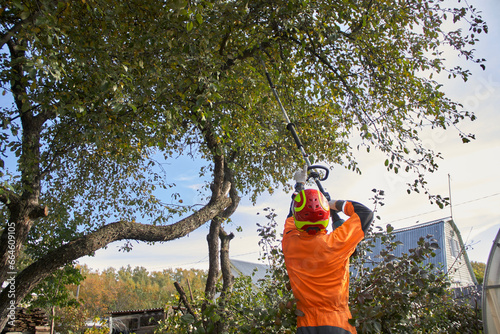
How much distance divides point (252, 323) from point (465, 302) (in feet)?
14.1

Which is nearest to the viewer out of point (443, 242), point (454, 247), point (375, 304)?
point (375, 304)

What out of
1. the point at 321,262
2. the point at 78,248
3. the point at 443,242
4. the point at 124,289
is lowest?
the point at 124,289

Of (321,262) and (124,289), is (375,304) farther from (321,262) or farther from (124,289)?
(124,289)

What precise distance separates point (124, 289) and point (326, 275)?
210 feet

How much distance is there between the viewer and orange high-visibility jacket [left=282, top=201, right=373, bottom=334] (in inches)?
125

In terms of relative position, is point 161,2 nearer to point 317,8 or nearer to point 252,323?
point 317,8

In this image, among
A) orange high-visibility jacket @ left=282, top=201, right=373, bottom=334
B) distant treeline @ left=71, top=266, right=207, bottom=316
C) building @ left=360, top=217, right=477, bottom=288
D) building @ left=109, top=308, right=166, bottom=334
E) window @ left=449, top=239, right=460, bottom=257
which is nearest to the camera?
orange high-visibility jacket @ left=282, top=201, right=373, bottom=334

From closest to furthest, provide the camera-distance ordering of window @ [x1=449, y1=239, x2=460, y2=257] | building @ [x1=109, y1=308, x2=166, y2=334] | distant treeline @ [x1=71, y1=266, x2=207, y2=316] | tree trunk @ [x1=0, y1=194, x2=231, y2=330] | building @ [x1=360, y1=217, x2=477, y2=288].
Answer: tree trunk @ [x1=0, y1=194, x2=231, y2=330] → building @ [x1=360, y1=217, x2=477, y2=288] → window @ [x1=449, y1=239, x2=460, y2=257] → building @ [x1=109, y1=308, x2=166, y2=334] → distant treeline @ [x1=71, y1=266, x2=207, y2=316]

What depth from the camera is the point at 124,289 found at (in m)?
59.5

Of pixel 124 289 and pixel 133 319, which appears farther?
pixel 124 289

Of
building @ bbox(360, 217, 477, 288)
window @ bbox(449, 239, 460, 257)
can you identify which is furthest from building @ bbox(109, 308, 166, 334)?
window @ bbox(449, 239, 460, 257)

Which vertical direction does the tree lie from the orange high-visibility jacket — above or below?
above

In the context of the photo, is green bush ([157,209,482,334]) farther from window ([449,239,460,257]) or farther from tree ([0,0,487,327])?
window ([449,239,460,257])

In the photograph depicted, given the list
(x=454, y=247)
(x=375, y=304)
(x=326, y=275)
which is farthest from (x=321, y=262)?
(x=454, y=247)
